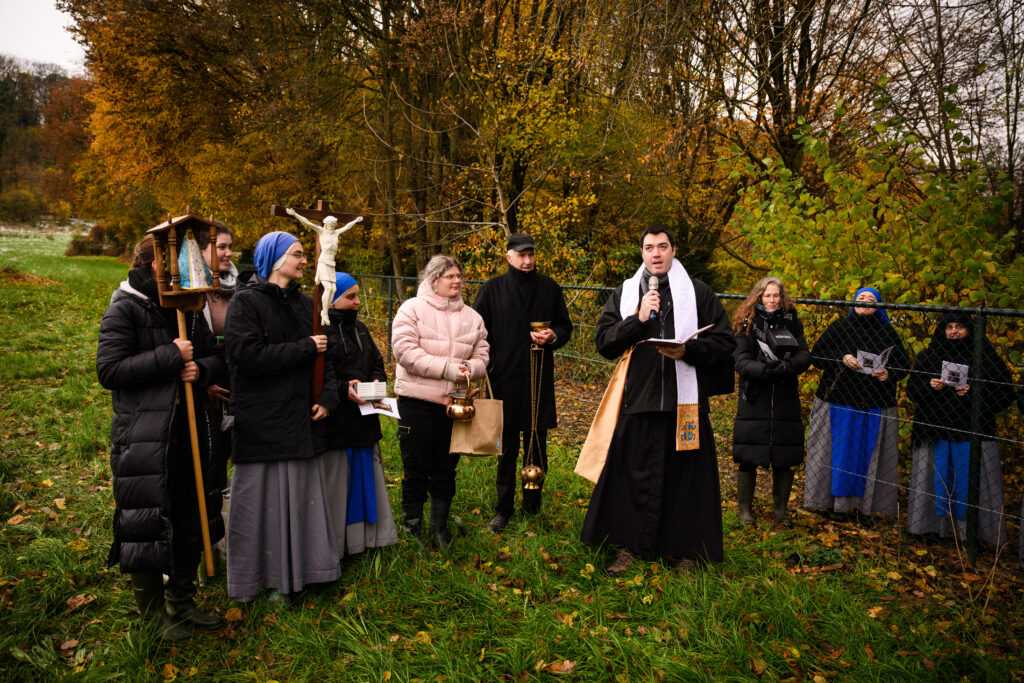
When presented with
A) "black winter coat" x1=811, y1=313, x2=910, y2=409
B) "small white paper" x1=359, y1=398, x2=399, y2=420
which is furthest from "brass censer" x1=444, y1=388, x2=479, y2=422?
"black winter coat" x1=811, y1=313, x2=910, y2=409

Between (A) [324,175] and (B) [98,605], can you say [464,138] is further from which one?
(B) [98,605]

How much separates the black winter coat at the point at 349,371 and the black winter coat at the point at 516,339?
3.08 ft

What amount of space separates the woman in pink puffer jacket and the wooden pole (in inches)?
48.8

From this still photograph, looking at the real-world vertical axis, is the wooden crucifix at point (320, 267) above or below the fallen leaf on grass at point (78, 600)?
above

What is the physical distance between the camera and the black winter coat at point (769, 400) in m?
4.88

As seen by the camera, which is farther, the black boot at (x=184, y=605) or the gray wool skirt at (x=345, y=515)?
the gray wool skirt at (x=345, y=515)

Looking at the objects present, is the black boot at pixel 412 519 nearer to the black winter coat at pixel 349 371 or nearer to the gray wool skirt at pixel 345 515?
the gray wool skirt at pixel 345 515

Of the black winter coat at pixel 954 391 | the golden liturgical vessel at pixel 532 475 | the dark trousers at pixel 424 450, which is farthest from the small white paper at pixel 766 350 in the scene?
the dark trousers at pixel 424 450

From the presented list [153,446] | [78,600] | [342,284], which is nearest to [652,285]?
[342,284]

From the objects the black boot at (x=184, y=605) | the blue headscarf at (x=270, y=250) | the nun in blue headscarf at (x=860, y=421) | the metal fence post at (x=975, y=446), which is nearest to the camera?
the black boot at (x=184, y=605)

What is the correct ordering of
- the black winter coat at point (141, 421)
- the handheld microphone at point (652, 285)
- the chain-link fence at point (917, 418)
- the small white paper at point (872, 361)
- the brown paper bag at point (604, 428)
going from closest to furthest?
the black winter coat at point (141, 421) < the handheld microphone at point (652, 285) < the brown paper bag at point (604, 428) < the chain-link fence at point (917, 418) < the small white paper at point (872, 361)

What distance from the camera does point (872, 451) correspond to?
16.4 feet

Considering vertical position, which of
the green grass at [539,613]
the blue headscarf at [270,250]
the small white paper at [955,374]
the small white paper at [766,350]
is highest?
the blue headscarf at [270,250]

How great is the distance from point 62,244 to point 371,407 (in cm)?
4408
